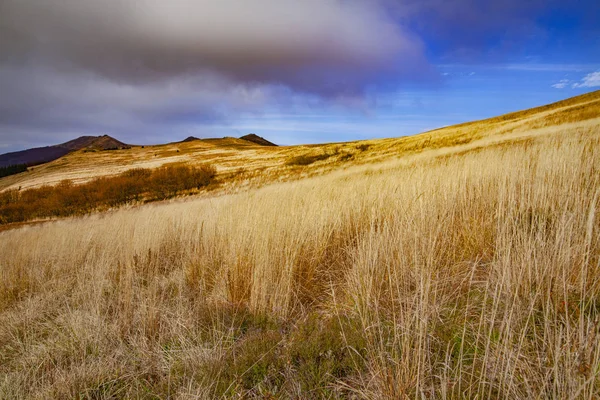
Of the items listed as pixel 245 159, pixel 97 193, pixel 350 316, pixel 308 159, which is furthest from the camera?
pixel 245 159

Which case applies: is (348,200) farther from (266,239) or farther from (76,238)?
(76,238)

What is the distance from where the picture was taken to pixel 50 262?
20.3 feet

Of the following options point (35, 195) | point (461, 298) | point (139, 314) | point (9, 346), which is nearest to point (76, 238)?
point (9, 346)

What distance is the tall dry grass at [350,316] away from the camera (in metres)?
1.47

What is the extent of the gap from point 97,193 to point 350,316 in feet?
150

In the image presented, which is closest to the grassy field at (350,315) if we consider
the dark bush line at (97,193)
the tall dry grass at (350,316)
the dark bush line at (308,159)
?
the tall dry grass at (350,316)

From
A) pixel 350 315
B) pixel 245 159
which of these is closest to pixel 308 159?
pixel 245 159

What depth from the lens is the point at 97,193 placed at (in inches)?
1518

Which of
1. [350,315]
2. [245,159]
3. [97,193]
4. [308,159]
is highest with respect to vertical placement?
[245,159]

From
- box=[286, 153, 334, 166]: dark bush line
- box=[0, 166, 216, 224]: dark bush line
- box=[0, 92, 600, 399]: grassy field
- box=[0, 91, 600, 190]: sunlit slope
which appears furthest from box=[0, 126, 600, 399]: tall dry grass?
box=[0, 166, 216, 224]: dark bush line

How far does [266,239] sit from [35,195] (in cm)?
5202

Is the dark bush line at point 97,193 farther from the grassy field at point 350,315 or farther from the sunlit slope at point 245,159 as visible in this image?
the grassy field at point 350,315

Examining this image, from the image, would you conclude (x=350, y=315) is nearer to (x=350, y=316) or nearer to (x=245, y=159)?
(x=350, y=316)

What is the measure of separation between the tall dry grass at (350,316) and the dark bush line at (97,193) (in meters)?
34.7
